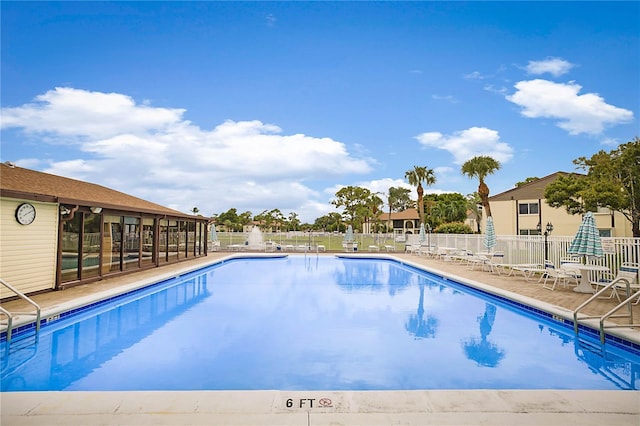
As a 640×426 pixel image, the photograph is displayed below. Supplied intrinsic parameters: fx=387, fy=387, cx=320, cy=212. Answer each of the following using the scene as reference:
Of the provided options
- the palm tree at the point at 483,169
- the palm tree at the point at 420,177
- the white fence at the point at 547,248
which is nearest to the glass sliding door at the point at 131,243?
the white fence at the point at 547,248

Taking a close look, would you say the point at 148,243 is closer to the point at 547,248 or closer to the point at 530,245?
the point at 530,245

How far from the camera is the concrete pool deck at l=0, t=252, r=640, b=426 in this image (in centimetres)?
304

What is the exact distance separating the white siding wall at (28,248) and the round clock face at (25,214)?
8 centimetres

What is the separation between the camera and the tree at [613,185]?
17.3 m

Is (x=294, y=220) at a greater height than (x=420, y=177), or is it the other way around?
(x=420, y=177)

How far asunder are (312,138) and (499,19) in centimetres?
1533

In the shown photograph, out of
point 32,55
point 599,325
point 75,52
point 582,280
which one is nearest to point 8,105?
point 32,55

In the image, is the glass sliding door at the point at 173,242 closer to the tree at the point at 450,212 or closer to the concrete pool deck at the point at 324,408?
the concrete pool deck at the point at 324,408

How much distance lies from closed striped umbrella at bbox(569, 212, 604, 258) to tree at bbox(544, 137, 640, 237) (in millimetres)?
10111

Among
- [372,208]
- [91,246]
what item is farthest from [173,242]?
[372,208]

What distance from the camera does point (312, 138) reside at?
89.6 ft

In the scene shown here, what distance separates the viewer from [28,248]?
8695 mm

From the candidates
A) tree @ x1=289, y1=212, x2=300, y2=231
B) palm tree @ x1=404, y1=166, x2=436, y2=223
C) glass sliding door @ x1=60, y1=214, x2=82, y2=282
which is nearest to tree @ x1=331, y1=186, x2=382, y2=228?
palm tree @ x1=404, y1=166, x2=436, y2=223

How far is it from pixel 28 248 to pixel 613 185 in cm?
2173
